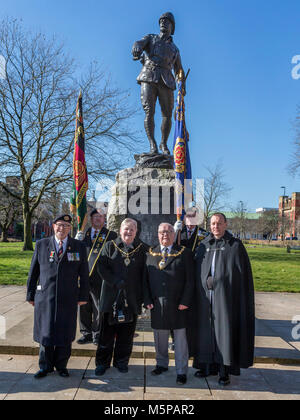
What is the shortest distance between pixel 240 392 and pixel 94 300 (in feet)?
7.24

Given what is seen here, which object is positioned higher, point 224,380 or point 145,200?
point 145,200

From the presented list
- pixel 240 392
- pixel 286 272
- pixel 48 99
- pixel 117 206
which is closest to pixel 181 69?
pixel 117 206

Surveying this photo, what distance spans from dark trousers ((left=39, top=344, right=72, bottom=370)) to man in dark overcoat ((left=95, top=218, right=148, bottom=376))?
0.36 m

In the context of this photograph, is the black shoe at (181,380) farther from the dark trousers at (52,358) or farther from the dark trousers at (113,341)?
the dark trousers at (52,358)

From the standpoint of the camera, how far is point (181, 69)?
619 centimetres

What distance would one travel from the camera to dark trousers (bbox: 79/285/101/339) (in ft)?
15.5

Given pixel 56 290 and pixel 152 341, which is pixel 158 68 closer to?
pixel 56 290

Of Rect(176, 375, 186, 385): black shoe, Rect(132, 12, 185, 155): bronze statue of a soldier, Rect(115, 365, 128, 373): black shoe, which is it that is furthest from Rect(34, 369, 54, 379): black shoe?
Rect(132, 12, 185, 155): bronze statue of a soldier

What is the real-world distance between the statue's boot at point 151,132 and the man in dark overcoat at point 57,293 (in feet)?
9.54

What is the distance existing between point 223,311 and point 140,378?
115 centimetres

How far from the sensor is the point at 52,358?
381cm

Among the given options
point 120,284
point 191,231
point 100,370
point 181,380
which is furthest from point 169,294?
point 191,231

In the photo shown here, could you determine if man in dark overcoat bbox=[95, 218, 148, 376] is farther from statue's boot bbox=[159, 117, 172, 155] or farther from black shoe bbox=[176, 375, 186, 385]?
statue's boot bbox=[159, 117, 172, 155]
